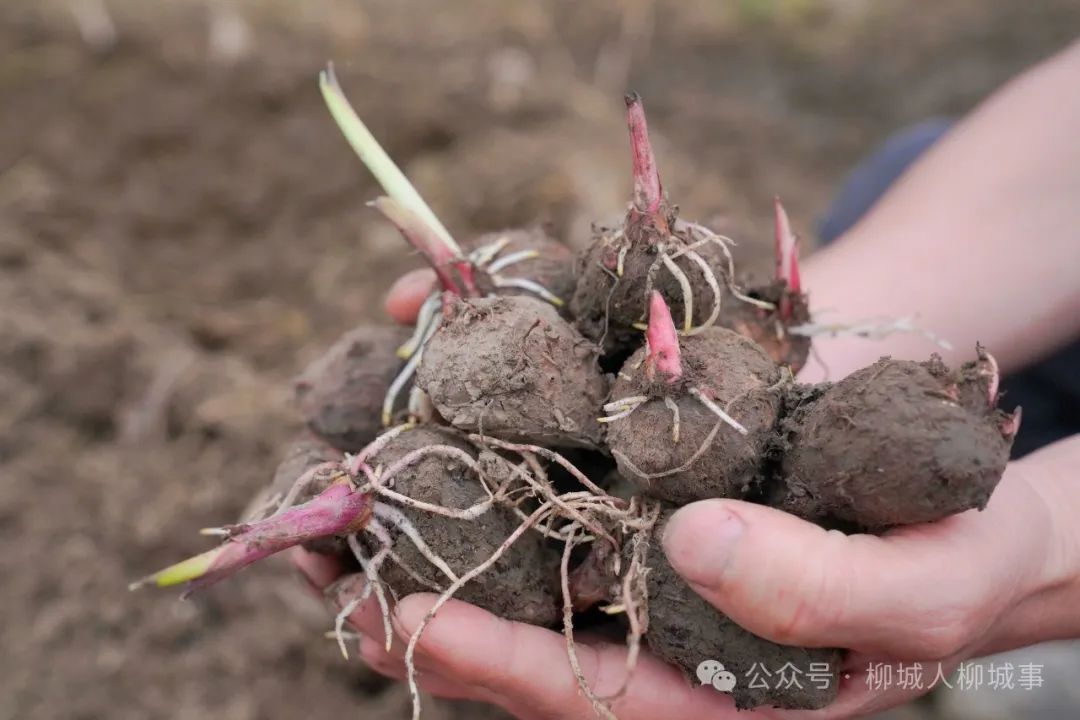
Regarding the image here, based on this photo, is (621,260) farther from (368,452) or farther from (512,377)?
(368,452)

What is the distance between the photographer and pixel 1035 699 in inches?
69.7

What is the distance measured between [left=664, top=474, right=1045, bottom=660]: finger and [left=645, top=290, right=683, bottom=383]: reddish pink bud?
0.52ft

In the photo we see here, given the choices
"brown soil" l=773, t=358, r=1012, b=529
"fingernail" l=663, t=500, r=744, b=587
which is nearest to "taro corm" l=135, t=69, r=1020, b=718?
"brown soil" l=773, t=358, r=1012, b=529

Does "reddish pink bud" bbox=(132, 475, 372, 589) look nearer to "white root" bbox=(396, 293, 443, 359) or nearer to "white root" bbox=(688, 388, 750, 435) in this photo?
"white root" bbox=(396, 293, 443, 359)

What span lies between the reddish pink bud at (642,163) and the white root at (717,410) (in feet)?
0.72

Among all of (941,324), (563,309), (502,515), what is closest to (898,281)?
(941,324)

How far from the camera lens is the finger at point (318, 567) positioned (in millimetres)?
1136

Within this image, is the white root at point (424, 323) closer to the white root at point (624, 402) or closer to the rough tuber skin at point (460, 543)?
the rough tuber skin at point (460, 543)

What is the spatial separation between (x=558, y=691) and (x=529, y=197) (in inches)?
79.8

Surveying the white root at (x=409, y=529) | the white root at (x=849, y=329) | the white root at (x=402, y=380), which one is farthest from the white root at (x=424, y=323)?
the white root at (x=849, y=329)

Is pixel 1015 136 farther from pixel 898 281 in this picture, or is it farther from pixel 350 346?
pixel 350 346

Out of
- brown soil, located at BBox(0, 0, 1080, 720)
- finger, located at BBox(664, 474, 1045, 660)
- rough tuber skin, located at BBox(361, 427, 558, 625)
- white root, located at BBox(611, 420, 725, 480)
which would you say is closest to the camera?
finger, located at BBox(664, 474, 1045, 660)

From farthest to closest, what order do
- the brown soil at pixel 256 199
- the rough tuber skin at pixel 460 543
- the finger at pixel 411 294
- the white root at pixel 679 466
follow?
the brown soil at pixel 256 199, the finger at pixel 411 294, the rough tuber skin at pixel 460 543, the white root at pixel 679 466

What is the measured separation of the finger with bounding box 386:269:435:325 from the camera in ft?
4.20
